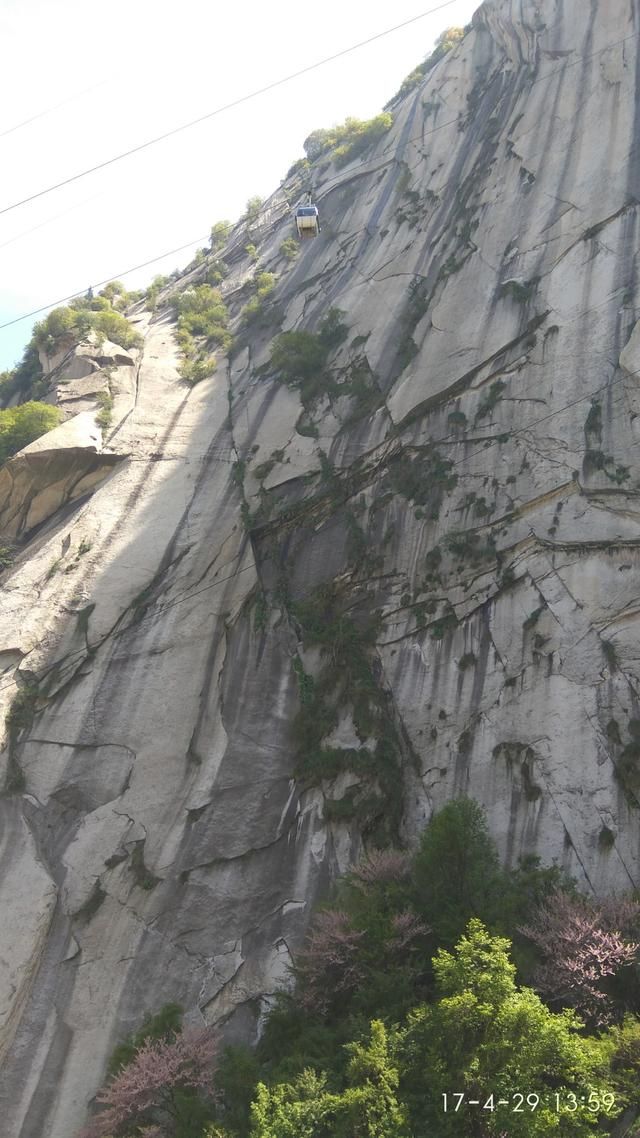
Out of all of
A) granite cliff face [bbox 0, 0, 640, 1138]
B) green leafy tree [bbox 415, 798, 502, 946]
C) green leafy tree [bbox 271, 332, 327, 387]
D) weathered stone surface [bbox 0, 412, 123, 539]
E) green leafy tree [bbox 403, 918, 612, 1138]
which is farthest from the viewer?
green leafy tree [bbox 271, 332, 327, 387]

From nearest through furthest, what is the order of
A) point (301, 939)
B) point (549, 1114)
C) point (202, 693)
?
1. point (549, 1114)
2. point (301, 939)
3. point (202, 693)

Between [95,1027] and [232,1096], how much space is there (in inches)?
133

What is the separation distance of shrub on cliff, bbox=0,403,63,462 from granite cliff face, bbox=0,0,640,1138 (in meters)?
1.03

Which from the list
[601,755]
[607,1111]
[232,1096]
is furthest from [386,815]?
[607,1111]

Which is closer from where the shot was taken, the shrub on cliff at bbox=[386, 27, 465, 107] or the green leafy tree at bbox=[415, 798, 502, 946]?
the green leafy tree at bbox=[415, 798, 502, 946]

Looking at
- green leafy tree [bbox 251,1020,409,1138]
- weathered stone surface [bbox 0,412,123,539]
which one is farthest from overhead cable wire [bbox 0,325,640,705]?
green leafy tree [bbox 251,1020,409,1138]

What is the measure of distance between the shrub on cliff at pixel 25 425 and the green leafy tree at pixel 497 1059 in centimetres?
1773

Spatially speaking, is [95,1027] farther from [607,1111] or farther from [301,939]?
[607,1111]

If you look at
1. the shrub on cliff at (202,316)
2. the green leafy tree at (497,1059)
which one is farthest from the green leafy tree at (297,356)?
the green leafy tree at (497,1059)

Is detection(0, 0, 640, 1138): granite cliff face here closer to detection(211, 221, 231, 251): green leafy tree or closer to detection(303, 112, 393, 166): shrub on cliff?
detection(303, 112, 393, 166): shrub on cliff

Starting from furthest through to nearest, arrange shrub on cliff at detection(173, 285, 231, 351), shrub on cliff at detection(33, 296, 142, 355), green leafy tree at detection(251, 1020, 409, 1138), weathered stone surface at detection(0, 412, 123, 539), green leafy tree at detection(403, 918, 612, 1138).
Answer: shrub on cliff at detection(173, 285, 231, 351)
shrub on cliff at detection(33, 296, 142, 355)
weathered stone surface at detection(0, 412, 123, 539)
green leafy tree at detection(251, 1020, 409, 1138)
green leafy tree at detection(403, 918, 612, 1138)

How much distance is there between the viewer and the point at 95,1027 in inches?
565

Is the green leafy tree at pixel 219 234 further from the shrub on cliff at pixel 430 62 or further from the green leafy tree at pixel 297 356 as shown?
the green leafy tree at pixel 297 356

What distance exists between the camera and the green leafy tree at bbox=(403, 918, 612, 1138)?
9703mm
